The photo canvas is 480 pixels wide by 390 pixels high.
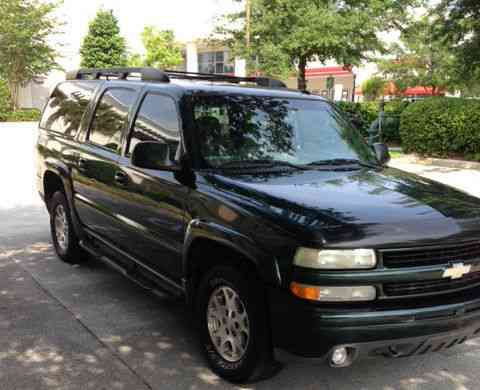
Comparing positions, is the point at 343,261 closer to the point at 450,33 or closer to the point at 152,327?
the point at 152,327

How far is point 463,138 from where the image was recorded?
1602 centimetres

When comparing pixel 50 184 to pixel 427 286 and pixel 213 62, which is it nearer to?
pixel 427 286

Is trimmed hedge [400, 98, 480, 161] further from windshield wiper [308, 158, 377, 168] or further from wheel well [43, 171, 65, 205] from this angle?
wheel well [43, 171, 65, 205]

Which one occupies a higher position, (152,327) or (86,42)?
(86,42)

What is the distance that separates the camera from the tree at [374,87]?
4712 centimetres

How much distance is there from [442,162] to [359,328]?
47.0 ft

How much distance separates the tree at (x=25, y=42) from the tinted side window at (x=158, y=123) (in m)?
38.6

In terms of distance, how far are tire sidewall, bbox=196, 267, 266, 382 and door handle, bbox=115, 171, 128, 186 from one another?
1.21 metres

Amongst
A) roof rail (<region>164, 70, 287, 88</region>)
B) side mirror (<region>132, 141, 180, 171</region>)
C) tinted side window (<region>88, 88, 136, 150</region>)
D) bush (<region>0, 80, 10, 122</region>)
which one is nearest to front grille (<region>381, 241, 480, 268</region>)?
side mirror (<region>132, 141, 180, 171</region>)

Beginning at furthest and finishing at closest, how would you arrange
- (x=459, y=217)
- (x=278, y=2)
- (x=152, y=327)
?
1. (x=278, y=2)
2. (x=152, y=327)
3. (x=459, y=217)

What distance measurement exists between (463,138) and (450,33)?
3.67m

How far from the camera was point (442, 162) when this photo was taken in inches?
635

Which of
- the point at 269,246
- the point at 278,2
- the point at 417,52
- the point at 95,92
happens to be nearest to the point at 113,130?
the point at 95,92

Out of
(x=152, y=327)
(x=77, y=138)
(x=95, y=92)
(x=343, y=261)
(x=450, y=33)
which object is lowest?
(x=152, y=327)
